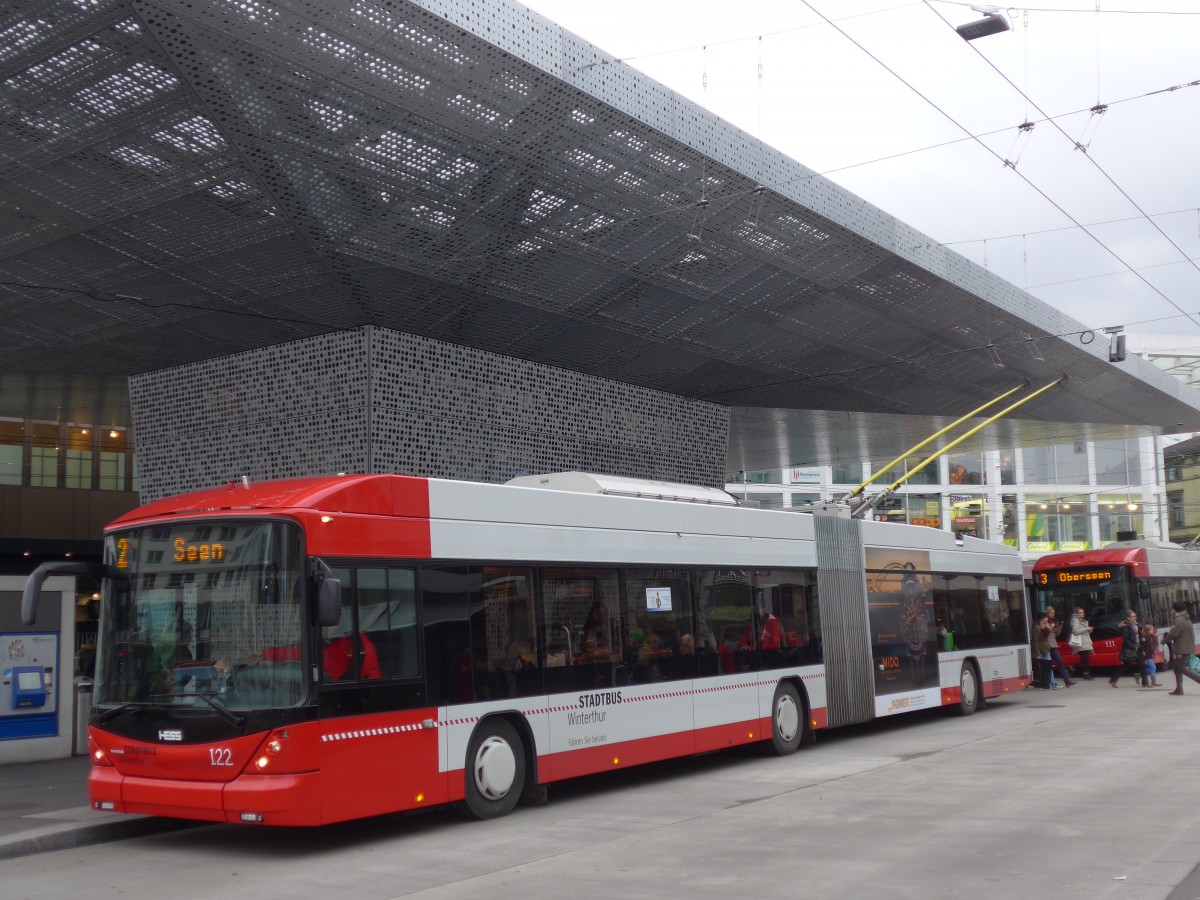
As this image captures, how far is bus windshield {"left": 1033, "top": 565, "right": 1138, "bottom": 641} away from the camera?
90.2 feet

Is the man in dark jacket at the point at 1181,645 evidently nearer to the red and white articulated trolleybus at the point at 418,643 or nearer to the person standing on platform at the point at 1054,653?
the person standing on platform at the point at 1054,653

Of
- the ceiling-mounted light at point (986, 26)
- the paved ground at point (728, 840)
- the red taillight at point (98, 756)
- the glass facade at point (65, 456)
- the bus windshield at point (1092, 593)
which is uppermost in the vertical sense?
the ceiling-mounted light at point (986, 26)

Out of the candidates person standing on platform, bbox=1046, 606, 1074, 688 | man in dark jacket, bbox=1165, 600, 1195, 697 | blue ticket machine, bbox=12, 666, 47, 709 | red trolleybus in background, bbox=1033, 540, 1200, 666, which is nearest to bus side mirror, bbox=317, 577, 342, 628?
blue ticket machine, bbox=12, 666, 47, 709

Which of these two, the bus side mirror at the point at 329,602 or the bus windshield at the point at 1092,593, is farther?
the bus windshield at the point at 1092,593

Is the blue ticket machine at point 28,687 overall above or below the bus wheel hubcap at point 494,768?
above

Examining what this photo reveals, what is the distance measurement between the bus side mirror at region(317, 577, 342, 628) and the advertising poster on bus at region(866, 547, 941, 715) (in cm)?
967

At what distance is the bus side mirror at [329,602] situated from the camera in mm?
8602

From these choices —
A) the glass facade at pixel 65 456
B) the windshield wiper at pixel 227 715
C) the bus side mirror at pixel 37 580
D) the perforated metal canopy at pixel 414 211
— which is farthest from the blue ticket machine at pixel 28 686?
the glass facade at pixel 65 456

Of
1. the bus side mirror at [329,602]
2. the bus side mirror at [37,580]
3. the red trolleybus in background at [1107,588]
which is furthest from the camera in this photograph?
the red trolleybus in background at [1107,588]

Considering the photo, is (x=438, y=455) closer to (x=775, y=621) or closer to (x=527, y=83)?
(x=775, y=621)

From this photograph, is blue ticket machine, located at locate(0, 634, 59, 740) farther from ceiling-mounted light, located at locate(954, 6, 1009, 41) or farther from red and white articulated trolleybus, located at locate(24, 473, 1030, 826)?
ceiling-mounted light, located at locate(954, 6, 1009, 41)

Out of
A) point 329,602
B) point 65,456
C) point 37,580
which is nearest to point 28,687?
point 37,580

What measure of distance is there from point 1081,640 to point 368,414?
17315 mm

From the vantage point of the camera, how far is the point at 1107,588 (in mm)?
27703
